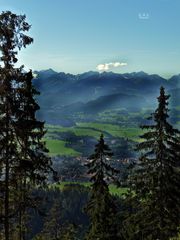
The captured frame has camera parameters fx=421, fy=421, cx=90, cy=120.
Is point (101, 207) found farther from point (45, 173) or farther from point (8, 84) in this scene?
point (8, 84)

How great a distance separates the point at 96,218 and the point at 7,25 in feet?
76.1

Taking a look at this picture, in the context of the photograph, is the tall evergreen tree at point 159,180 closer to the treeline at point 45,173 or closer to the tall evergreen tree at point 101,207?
the treeline at point 45,173

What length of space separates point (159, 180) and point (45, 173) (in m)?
9.82

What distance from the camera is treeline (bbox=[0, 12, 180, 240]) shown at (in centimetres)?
2134

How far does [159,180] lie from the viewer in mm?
31812

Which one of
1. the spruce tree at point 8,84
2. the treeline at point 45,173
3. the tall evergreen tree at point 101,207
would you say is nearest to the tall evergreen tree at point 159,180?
the treeline at point 45,173

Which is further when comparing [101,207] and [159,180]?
[101,207]

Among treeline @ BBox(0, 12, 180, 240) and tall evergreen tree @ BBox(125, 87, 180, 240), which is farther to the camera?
tall evergreen tree @ BBox(125, 87, 180, 240)

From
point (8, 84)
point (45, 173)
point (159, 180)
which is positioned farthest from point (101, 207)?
point (8, 84)

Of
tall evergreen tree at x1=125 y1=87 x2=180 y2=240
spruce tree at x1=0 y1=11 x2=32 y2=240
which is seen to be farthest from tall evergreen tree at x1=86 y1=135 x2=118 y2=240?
spruce tree at x1=0 y1=11 x2=32 y2=240

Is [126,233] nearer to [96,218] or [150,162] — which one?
[96,218]

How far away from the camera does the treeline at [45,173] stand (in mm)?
21344

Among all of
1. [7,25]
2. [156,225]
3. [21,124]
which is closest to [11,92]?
[21,124]

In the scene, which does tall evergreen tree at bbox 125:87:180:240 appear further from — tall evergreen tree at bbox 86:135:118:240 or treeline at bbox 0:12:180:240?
tall evergreen tree at bbox 86:135:118:240
